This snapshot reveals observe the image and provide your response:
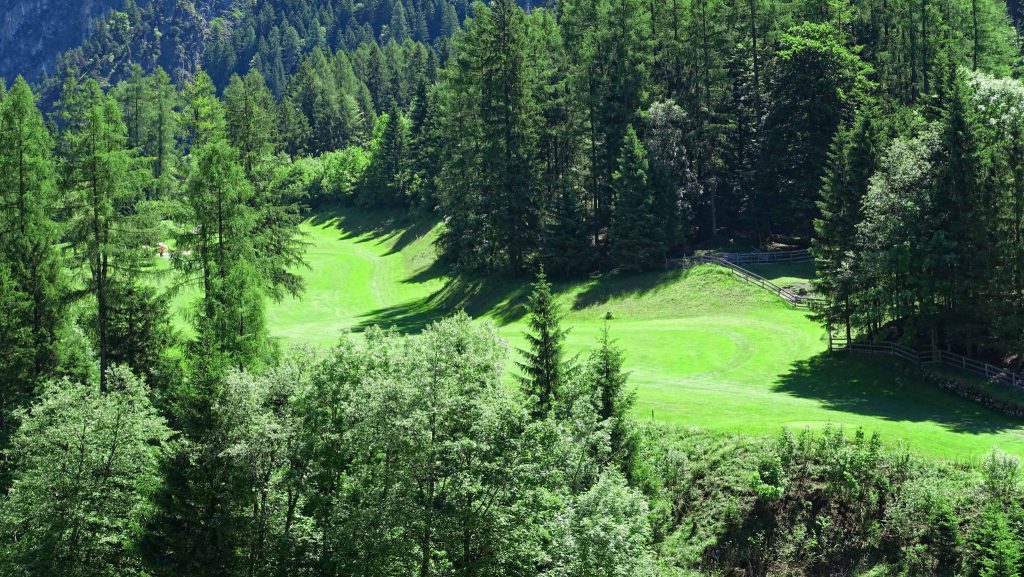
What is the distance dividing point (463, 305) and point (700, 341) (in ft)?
68.5

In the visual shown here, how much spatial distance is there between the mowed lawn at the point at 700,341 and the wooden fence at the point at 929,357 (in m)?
0.75

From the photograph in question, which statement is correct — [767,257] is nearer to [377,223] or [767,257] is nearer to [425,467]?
[425,467]

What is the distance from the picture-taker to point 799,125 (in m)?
70.1

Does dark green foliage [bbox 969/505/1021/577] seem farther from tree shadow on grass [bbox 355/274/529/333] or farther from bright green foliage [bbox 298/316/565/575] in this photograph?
tree shadow on grass [bbox 355/274/529/333]

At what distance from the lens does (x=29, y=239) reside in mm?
40625

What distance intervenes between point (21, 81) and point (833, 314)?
41247mm

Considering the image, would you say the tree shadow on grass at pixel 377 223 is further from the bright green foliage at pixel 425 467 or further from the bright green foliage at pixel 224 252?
the bright green foliage at pixel 425 467

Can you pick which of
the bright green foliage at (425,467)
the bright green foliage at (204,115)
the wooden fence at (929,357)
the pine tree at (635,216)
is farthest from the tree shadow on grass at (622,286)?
the bright green foliage at (425,467)

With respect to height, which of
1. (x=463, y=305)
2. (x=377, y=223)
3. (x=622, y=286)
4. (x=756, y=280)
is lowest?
(x=463, y=305)

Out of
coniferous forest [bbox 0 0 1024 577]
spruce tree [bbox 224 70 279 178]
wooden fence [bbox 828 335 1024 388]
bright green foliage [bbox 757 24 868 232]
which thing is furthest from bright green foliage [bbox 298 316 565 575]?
bright green foliage [bbox 757 24 868 232]

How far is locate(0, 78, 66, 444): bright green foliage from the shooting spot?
39.8 meters

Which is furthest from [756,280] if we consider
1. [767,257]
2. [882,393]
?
[882,393]

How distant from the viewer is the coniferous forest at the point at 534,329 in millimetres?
26141

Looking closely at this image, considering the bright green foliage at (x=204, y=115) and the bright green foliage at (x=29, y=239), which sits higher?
the bright green foliage at (x=204, y=115)
